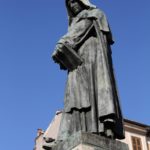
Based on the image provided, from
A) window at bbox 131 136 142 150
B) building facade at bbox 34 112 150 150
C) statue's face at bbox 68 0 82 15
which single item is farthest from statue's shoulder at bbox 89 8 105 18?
window at bbox 131 136 142 150

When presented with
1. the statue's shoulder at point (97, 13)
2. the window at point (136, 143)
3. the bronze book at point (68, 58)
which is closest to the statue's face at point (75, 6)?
the statue's shoulder at point (97, 13)

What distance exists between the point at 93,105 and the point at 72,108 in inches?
14.7

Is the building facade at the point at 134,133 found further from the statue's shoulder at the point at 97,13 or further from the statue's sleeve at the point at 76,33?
the statue's sleeve at the point at 76,33

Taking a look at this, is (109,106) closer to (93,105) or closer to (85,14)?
(93,105)

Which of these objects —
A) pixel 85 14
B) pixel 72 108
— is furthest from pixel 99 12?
pixel 72 108

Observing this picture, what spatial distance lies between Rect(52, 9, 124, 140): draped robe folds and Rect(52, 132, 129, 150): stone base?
22 cm

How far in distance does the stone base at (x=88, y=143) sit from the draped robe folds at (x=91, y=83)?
0.22 m

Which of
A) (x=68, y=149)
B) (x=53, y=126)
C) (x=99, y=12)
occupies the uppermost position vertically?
(x=53, y=126)

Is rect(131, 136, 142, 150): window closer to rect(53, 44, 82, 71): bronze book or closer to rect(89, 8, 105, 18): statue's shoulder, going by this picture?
rect(89, 8, 105, 18): statue's shoulder

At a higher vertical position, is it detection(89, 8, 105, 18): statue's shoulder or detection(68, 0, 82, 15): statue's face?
detection(68, 0, 82, 15): statue's face

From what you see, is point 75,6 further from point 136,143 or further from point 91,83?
point 136,143

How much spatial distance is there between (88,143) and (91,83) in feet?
4.18

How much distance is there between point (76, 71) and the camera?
7289mm

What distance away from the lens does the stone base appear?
6061 mm
